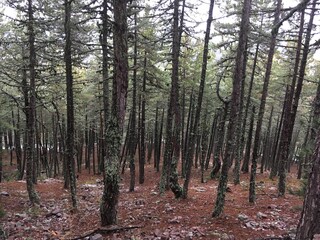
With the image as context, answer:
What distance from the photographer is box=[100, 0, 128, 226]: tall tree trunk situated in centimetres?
789

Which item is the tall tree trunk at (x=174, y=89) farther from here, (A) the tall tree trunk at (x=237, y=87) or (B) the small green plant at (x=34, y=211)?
(B) the small green plant at (x=34, y=211)

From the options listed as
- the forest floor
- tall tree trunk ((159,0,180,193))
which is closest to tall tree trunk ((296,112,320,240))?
the forest floor

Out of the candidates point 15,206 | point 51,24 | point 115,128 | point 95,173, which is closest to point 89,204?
point 15,206

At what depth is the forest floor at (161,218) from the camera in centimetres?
835

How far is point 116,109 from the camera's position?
8.04 m

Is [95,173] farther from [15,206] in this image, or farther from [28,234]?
[28,234]

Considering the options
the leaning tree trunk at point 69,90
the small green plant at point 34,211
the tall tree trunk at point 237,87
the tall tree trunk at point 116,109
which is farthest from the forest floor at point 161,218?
the leaning tree trunk at point 69,90

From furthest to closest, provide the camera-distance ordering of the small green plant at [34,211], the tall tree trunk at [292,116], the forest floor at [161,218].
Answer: the tall tree trunk at [292,116] < the small green plant at [34,211] < the forest floor at [161,218]

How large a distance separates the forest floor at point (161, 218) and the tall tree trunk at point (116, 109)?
1310mm

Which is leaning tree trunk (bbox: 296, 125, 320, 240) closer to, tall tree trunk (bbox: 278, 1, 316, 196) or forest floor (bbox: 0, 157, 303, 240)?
forest floor (bbox: 0, 157, 303, 240)

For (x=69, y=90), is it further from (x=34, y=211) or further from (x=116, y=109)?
(x=34, y=211)

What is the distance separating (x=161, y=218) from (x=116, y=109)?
4.65 metres

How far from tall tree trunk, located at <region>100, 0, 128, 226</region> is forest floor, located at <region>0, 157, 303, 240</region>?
1310 millimetres

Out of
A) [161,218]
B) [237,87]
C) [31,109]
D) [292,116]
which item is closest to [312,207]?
[237,87]
